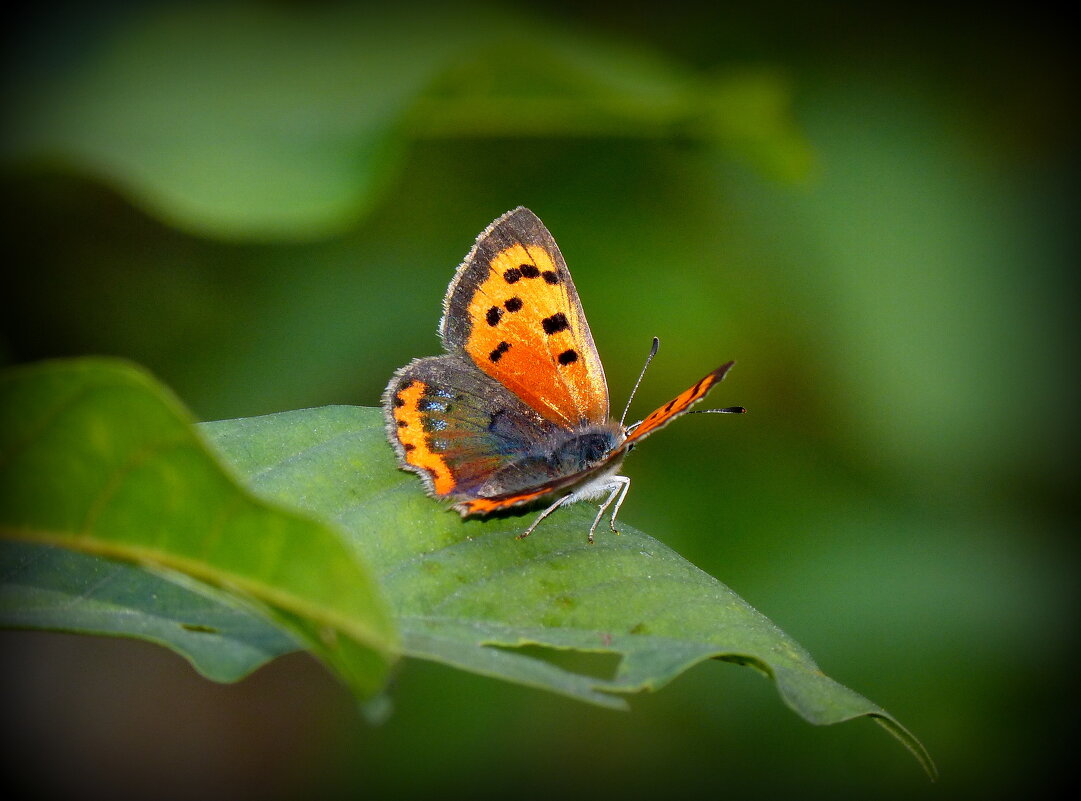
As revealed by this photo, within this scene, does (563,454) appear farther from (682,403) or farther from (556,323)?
(682,403)

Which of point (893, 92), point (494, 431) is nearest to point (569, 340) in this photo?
point (494, 431)

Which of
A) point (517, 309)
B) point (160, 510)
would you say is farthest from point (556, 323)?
point (160, 510)

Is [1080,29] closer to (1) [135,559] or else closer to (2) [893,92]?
(2) [893,92]

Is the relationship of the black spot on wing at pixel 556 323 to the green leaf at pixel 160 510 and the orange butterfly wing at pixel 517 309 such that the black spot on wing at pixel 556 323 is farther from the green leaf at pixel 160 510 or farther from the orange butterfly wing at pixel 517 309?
the green leaf at pixel 160 510

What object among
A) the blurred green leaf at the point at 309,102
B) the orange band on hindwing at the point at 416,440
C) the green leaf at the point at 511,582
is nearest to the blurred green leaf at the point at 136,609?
the green leaf at the point at 511,582

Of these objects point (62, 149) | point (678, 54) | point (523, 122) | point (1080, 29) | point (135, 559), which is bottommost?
point (135, 559)

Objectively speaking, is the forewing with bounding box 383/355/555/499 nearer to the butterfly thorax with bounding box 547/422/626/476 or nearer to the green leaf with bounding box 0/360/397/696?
the butterfly thorax with bounding box 547/422/626/476
